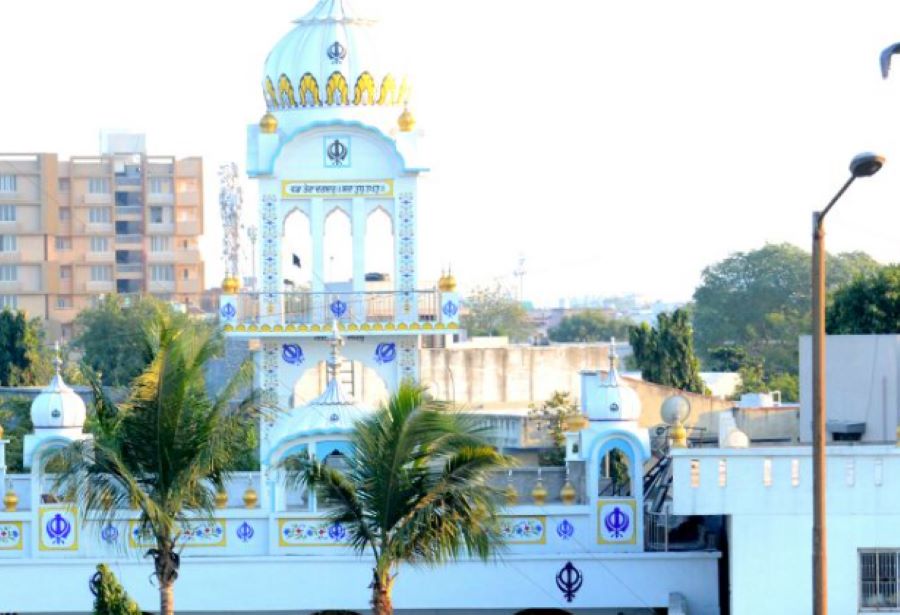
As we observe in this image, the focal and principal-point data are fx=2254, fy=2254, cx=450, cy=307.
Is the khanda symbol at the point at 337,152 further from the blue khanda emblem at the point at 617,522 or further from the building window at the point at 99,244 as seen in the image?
the building window at the point at 99,244

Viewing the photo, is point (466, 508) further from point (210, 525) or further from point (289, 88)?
point (289, 88)

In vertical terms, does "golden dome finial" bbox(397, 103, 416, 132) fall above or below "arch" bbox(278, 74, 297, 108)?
A: below

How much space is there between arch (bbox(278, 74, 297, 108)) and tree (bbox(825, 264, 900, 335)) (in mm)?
18942

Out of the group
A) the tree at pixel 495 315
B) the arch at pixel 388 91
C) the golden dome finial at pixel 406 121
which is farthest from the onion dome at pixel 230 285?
the tree at pixel 495 315

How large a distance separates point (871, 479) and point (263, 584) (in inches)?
304

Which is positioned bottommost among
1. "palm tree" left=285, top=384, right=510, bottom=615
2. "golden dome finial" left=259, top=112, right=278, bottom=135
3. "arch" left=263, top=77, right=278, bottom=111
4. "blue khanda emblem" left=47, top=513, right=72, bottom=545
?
"blue khanda emblem" left=47, top=513, right=72, bottom=545

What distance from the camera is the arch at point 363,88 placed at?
102 feet

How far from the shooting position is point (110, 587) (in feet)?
80.3

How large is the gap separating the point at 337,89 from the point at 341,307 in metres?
3.01

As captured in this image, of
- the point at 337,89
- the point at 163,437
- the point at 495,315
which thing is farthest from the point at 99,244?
the point at 163,437

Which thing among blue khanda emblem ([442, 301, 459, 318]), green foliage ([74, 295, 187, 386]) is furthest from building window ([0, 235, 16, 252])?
blue khanda emblem ([442, 301, 459, 318])

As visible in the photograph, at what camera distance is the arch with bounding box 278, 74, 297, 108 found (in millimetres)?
31266

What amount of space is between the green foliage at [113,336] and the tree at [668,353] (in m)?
15.9

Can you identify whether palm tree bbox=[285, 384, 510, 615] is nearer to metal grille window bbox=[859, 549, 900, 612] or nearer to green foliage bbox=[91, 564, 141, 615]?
green foliage bbox=[91, 564, 141, 615]
